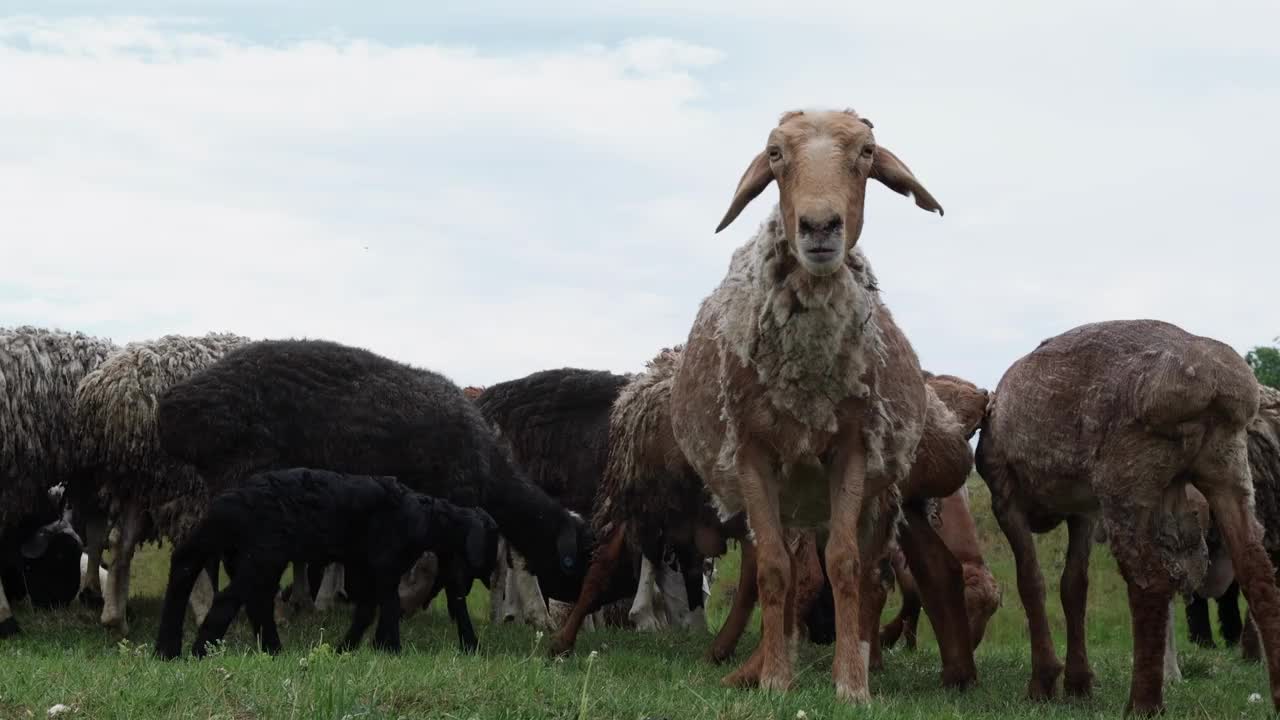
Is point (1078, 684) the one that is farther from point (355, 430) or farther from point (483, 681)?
point (355, 430)

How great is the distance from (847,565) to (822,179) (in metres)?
1.93

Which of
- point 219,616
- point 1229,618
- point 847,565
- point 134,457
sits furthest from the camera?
point 1229,618

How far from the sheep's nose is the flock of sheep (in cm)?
2

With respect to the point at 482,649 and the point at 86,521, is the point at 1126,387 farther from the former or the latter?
the point at 86,521

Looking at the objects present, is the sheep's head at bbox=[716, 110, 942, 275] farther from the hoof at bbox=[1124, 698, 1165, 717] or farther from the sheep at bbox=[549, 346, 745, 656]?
the sheep at bbox=[549, 346, 745, 656]

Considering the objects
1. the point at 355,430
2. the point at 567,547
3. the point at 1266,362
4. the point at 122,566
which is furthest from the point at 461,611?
the point at 1266,362

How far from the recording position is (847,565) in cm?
777

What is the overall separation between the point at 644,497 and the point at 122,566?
13.9 feet

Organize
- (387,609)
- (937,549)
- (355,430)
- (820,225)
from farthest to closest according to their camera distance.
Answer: (355,430) < (937,549) < (387,609) < (820,225)

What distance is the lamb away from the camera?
925cm

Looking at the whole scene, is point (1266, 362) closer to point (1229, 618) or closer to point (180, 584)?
point (1229, 618)

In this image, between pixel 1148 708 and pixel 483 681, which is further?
pixel 1148 708

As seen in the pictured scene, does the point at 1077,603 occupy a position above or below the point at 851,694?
above

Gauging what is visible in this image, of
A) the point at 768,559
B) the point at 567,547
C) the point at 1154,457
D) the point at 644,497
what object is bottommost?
the point at 567,547
